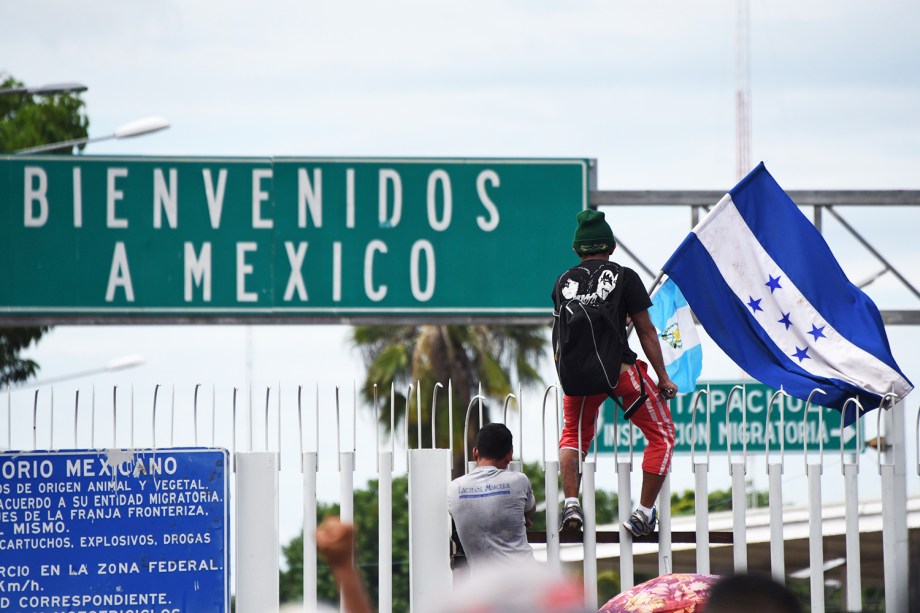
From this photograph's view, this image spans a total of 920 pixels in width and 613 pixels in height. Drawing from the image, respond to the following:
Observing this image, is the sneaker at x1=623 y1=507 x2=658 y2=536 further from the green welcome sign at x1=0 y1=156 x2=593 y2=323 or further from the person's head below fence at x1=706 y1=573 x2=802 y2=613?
A: the person's head below fence at x1=706 y1=573 x2=802 y2=613

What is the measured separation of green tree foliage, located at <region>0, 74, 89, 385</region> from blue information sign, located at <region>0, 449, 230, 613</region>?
15.4 meters

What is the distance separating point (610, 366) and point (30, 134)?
55.1 ft

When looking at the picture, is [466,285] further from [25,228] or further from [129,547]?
[129,547]

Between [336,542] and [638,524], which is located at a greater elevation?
[336,542]

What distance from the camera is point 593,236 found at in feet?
24.2

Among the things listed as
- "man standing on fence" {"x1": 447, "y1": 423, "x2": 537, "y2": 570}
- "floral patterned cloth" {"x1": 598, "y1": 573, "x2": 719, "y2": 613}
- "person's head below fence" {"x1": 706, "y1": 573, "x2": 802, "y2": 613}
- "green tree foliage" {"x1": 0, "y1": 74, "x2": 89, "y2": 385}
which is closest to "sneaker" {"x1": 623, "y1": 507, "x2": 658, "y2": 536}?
"man standing on fence" {"x1": 447, "y1": 423, "x2": 537, "y2": 570}

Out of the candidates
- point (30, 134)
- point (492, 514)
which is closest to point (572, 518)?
point (492, 514)

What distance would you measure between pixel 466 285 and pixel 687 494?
38.7 m

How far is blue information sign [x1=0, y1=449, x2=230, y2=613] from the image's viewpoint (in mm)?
6961

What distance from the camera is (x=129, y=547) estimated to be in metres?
7.00

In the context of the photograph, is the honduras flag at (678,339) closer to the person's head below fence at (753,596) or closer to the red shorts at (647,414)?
the red shorts at (647,414)

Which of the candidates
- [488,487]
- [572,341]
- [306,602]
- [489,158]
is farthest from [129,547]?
[489,158]

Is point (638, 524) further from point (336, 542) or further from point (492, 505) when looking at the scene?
point (336, 542)

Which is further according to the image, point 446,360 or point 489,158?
point 446,360
